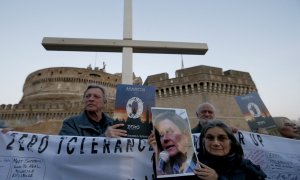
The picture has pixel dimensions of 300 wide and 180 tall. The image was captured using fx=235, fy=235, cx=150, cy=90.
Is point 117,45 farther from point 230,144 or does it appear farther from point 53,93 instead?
point 53,93

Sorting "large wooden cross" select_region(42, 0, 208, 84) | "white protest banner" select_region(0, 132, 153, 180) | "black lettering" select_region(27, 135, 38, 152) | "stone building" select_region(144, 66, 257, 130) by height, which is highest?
"stone building" select_region(144, 66, 257, 130)

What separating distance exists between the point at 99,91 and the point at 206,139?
1.47 metres

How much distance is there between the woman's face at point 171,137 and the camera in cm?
239

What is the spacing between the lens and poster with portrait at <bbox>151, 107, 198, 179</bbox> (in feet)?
7.54

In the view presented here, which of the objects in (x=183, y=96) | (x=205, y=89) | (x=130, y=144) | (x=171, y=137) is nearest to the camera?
(x=171, y=137)

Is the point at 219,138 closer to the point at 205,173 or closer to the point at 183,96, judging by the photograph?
the point at 205,173

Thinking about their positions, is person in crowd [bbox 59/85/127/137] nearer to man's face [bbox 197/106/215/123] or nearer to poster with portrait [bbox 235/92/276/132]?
man's face [bbox 197/106/215/123]

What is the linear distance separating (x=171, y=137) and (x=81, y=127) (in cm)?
116

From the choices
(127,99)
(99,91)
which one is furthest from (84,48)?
(127,99)

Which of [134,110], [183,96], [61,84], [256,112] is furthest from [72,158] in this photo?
[61,84]

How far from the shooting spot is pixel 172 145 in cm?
241

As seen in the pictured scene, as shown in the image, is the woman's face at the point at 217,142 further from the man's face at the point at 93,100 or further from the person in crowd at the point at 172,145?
the man's face at the point at 93,100

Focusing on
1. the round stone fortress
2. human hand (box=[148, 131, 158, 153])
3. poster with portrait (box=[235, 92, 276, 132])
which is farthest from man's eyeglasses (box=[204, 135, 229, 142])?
the round stone fortress

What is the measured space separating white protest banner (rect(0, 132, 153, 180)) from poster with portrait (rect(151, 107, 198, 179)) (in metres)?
0.43
